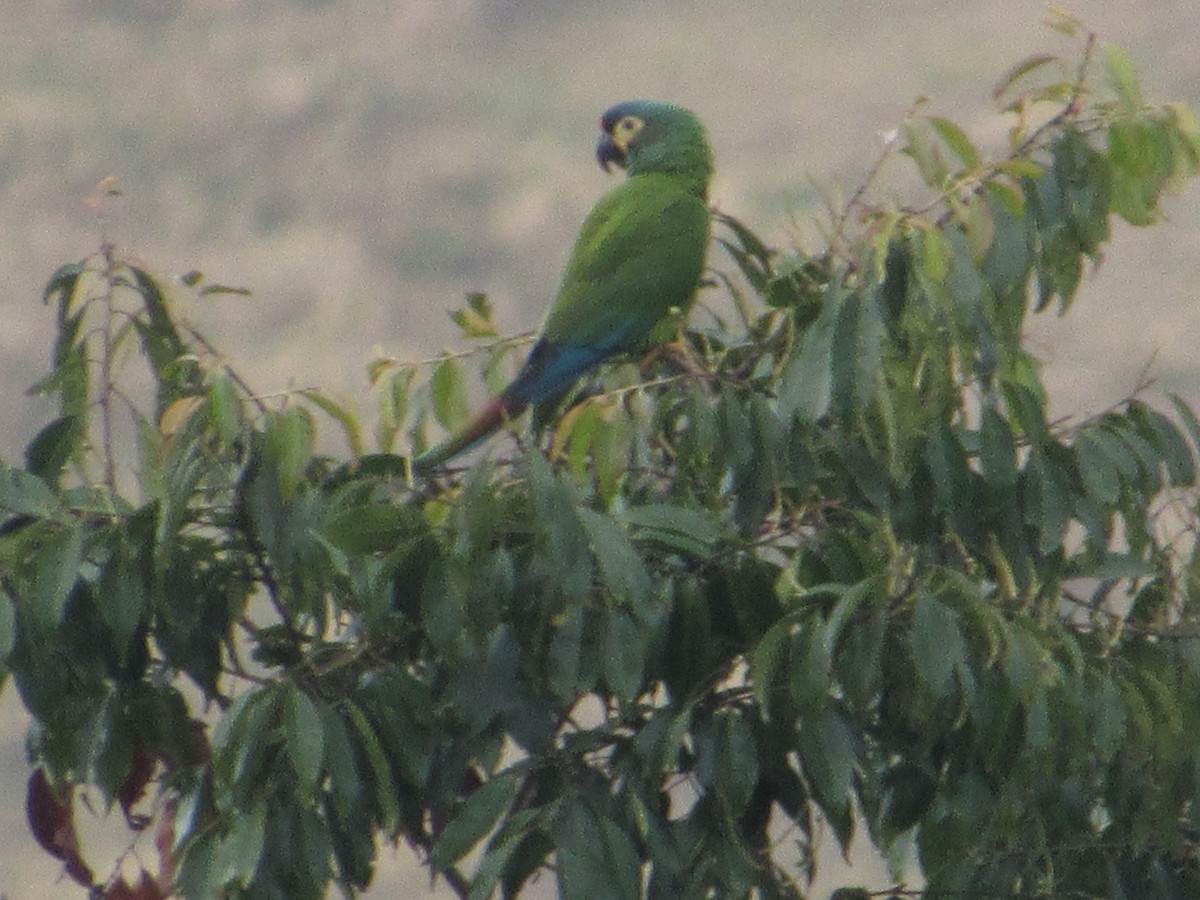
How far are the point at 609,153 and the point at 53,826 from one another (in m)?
1.51

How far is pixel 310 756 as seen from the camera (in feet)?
4.42

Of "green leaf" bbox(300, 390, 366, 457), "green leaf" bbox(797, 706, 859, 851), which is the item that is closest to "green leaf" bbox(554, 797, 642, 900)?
"green leaf" bbox(797, 706, 859, 851)

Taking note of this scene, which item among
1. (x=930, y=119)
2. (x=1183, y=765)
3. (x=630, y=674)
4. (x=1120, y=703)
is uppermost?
(x=930, y=119)

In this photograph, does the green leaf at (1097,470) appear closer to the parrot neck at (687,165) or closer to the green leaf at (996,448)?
the green leaf at (996,448)

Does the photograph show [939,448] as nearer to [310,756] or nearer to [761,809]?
[761,809]

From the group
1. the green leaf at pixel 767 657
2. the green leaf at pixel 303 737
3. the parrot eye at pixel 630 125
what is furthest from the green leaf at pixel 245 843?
the parrot eye at pixel 630 125

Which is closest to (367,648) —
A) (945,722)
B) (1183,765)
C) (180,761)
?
(180,761)

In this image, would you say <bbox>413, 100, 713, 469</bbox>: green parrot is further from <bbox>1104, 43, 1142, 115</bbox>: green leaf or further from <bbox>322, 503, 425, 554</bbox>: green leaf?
<bbox>1104, 43, 1142, 115</bbox>: green leaf

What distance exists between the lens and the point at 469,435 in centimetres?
195

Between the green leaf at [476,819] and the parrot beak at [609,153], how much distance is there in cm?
150

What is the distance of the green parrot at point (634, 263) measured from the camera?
224 cm

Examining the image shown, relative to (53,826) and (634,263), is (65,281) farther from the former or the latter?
(634,263)

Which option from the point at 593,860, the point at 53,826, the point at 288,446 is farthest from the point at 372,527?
the point at 53,826

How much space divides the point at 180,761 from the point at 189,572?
213mm
